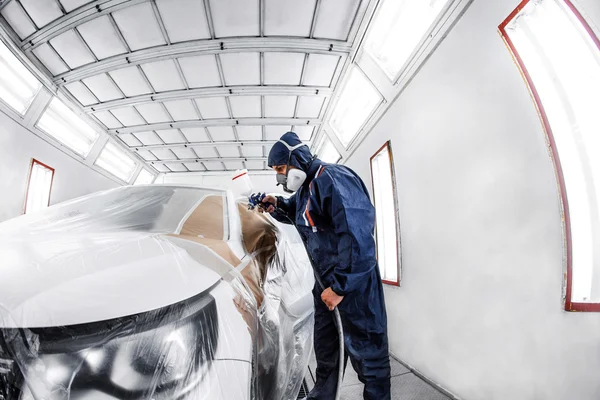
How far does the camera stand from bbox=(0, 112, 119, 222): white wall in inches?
120

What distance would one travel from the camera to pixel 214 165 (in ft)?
18.3

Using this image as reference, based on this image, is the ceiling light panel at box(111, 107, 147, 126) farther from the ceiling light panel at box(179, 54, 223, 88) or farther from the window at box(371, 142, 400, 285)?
the window at box(371, 142, 400, 285)

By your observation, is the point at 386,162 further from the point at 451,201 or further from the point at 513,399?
the point at 513,399

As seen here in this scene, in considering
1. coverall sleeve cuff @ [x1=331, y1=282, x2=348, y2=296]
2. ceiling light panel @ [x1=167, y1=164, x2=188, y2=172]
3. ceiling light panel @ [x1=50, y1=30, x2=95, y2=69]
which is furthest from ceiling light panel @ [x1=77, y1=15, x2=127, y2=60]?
coverall sleeve cuff @ [x1=331, y1=282, x2=348, y2=296]

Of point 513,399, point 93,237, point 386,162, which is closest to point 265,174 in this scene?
point 386,162

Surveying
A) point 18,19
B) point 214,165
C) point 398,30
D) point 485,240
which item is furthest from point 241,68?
point 485,240

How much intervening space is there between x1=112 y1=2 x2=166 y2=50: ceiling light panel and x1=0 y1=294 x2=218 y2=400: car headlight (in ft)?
10.4

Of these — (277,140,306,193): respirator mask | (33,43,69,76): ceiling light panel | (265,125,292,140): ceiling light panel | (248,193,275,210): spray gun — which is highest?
(33,43,69,76): ceiling light panel

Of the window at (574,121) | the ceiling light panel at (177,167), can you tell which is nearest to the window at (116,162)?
the ceiling light panel at (177,167)

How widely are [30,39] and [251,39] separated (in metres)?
2.76

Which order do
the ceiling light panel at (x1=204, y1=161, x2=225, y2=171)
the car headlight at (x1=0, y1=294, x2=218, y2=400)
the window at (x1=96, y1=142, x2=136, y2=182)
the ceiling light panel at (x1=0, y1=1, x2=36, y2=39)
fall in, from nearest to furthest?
1. the car headlight at (x1=0, y1=294, x2=218, y2=400)
2. the ceiling light panel at (x1=0, y1=1, x2=36, y2=39)
3. the window at (x1=96, y1=142, x2=136, y2=182)
4. the ceiling light panel at (x1=204, y1=161, x2=225, y2=171)

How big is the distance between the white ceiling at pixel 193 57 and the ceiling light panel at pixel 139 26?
0.01m

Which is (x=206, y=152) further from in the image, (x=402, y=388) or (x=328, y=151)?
(x=402, y=388)

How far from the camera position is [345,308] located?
1.20 meters
